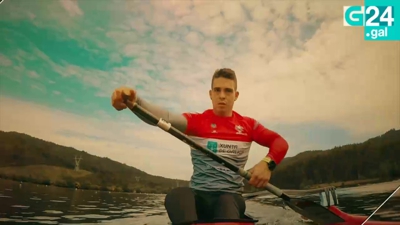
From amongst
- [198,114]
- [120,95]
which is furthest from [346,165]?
[120,95]

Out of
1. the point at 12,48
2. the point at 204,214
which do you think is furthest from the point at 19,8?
the point at 204,214

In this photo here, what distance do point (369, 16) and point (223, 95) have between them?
984 millimetres

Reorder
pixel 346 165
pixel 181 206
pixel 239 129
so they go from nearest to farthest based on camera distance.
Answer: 1. pixel 181 206
2. pixel 239 129
3. pixel 346 165

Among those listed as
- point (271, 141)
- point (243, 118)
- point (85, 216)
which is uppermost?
point (243, 118)

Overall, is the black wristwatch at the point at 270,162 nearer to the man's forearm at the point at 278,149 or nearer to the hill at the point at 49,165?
the man's forearm at the point at 278,149

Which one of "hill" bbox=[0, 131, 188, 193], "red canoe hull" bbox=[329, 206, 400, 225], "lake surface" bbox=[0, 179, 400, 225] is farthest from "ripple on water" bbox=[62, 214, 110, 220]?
"red canoe hull" bbox=[329, 206, 400, 225]

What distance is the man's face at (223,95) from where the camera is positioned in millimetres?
1620

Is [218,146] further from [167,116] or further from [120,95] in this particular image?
[120,95]

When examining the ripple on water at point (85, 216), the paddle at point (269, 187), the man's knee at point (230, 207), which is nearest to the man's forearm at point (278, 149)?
the paddle at point (269, 187)

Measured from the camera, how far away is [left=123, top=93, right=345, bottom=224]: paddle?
1428 millimetres

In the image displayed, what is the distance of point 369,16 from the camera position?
1.85 metres

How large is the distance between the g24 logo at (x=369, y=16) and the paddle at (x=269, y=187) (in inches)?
40.0

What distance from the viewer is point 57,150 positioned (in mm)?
1560

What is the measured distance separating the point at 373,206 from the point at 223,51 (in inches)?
46.9
